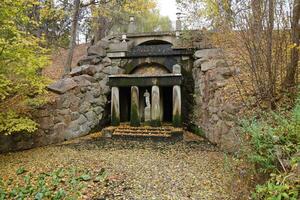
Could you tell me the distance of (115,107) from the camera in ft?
25.7

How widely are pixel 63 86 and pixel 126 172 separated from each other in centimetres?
382

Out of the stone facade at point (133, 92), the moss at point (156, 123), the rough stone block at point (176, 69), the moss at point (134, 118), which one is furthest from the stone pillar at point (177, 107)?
the moss at point (134, 118)

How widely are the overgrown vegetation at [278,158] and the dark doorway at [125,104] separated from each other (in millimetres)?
6046

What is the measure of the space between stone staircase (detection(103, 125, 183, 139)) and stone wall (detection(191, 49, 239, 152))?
2.76 ft

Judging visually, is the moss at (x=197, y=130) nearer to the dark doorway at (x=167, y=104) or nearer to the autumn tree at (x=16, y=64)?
the dark doorway at (x=167, y=104)

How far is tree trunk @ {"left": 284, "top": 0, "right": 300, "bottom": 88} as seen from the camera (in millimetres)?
4207

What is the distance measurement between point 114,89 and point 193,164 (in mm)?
3981

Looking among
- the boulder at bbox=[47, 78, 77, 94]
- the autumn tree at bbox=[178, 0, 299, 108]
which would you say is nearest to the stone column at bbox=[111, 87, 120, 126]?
the boulder at bbox=[47, 78, 77, 94]

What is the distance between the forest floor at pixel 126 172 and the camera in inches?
139

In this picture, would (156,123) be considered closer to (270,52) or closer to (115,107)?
(115,107)

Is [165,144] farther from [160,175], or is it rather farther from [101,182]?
[101,182]

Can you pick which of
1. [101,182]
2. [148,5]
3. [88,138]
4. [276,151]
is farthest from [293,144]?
[148,5]

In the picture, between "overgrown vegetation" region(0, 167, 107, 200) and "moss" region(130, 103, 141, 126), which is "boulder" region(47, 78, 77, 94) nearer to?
"moss" region(130, 103, 141, 126)

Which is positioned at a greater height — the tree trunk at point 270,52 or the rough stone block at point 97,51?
the rough stone block at point 97,51
